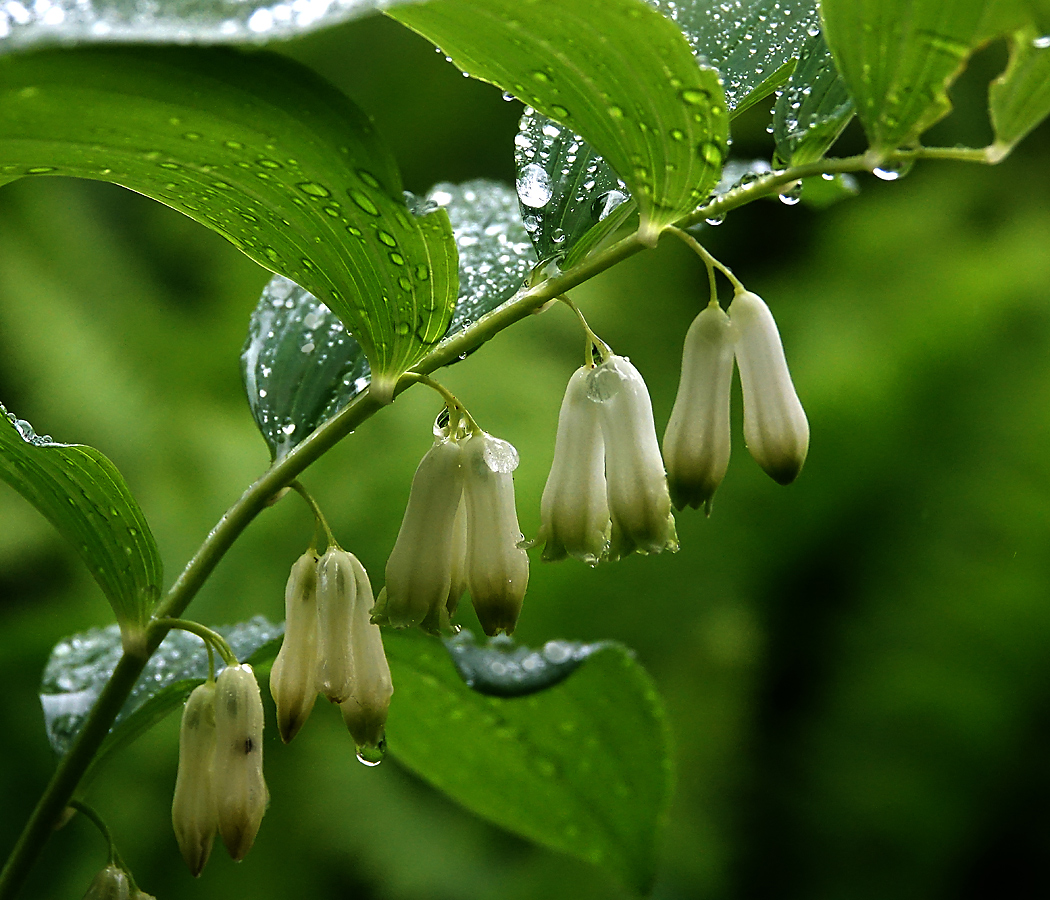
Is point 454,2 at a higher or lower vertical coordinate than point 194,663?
higher

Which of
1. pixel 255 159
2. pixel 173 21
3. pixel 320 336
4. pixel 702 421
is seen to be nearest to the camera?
pixel 173 21

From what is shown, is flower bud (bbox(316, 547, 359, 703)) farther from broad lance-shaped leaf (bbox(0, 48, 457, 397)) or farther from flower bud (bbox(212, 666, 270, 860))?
broad lance-shaped leaf (bbox(0, 48, 457, 397))

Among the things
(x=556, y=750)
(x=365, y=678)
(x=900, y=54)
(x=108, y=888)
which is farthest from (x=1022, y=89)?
(x=108, y=888)

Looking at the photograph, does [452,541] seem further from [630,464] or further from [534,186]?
[534,186]

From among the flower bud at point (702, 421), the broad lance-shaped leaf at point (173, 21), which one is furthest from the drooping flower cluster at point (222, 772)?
the broad lance-shaped leaf at point (173, 21)

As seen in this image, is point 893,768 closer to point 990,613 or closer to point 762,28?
point 990,613

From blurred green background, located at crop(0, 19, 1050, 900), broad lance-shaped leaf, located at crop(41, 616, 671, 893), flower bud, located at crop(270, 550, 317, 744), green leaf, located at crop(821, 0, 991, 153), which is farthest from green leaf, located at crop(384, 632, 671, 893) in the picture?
blurred green background, located at crop(0, 19, 1050, 900)

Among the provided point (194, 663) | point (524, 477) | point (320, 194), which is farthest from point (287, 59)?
point (524, 477)
